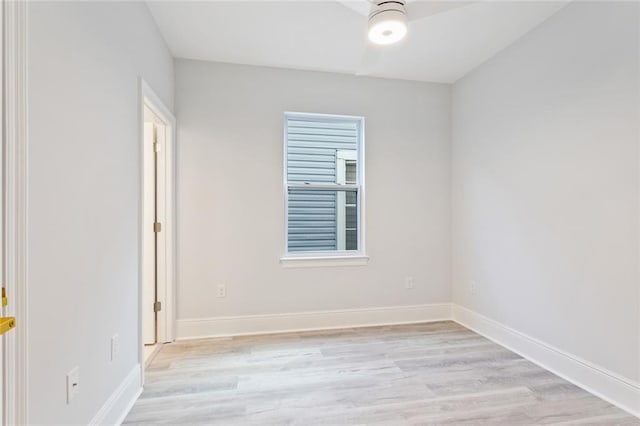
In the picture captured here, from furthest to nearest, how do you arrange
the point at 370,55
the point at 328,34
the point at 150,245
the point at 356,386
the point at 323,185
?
the point at 323,185 < the point at 150,245 < the point at 328,34 < the point at 356,386 < the point at 370,55

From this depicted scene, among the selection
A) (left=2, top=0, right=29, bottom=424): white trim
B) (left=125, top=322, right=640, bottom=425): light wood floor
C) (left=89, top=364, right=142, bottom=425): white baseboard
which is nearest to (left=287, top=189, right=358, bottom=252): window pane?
(left=125, top=322, right=640, bottom=425): light wood floor

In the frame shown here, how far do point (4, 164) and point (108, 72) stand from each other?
0.91 m

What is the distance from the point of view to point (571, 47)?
7.56ft

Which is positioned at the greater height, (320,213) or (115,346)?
(320,213)

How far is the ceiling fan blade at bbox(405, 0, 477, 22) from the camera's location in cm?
149

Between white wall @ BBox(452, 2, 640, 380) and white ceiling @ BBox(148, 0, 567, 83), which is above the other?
white ceiling @ BBox(148, 0, 567, 83)

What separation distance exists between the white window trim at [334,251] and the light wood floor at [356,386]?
742mm

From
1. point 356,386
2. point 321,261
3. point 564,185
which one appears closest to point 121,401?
point 356,386

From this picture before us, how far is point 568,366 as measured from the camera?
7.64 ft

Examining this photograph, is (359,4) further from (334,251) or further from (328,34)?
(334,251)

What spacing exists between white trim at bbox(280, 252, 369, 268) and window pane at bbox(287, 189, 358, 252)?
5.3 inches

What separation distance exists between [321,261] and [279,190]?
851mm

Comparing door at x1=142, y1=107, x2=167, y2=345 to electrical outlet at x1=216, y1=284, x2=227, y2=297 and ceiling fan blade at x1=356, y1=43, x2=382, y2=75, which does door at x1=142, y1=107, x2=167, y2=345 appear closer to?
electrical outlet at x1=216, y1=284, x2=227, y2=297

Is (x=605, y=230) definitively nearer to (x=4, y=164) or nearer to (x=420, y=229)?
(x=420, y=229)
